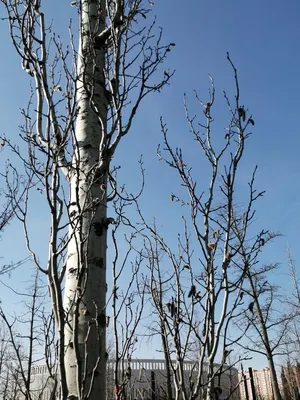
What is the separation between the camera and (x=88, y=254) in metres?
1.81

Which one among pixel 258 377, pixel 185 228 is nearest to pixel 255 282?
pixel 185 228

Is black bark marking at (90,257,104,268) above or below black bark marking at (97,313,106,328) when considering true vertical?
above

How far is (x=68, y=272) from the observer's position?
1.80 metres

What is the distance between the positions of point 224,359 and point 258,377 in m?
32.6

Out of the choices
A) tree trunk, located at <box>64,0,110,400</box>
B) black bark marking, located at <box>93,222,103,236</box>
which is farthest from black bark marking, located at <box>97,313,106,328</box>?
black bark marking, located at <box>93,222,103,236</box>

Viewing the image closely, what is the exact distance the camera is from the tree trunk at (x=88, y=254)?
1363 mm

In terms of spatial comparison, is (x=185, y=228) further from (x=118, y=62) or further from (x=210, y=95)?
(x=118, y=62)

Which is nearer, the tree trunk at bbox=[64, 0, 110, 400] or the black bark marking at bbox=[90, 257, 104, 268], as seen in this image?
the tree trunk at bbox=[64, 0, 110, 400]

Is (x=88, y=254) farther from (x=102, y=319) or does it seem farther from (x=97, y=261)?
(x=102, y=319)

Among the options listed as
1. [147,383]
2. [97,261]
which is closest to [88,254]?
[97,261]

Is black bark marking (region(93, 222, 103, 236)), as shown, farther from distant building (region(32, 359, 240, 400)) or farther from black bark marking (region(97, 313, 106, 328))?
distant building (region(32, 359, 240, 400))

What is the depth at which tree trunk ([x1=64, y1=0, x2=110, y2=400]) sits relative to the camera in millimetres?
1363

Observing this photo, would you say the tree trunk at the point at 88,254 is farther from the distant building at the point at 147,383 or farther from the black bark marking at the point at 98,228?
the distant building at the point at 147,383

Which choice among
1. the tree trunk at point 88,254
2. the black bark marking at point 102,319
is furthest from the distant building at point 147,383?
the black bark marking at point 102,319
